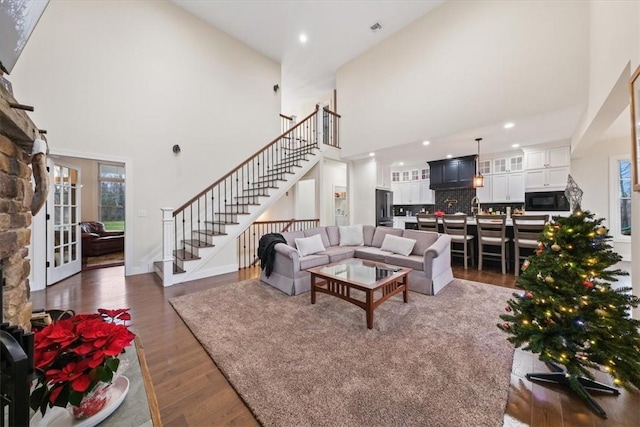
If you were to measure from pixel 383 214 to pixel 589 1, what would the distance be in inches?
201

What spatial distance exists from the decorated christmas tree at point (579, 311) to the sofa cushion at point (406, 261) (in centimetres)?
170

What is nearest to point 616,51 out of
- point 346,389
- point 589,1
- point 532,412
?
point 589,1

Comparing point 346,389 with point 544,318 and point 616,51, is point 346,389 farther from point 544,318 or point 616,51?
point 616,51

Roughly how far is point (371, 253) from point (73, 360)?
3.83m

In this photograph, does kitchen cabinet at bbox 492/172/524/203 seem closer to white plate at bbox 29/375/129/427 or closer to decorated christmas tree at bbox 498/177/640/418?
decorated christmas tree at bbox 498/177/640/418

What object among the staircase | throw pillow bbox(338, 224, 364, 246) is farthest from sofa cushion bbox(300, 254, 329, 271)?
the staircase

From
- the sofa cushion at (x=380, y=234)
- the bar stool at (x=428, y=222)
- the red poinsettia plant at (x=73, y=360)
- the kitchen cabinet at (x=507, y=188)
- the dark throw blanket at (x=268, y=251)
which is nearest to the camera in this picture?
the red poinsettia plant at (x=73, y=360)

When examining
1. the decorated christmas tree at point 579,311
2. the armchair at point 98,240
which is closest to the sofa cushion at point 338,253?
the decorated christmas tree at point 579,311

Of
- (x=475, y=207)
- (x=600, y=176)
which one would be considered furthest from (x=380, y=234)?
(x=600, y=176)

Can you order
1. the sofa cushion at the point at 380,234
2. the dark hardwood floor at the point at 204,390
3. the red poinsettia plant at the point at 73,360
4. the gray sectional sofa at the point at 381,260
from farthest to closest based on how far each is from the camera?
the sofa cushion at the point at 380,234 → the gray sectional sofa at the point at 381,260 → the dark hardwood floor at the point at 204,390 → the red poinsettia plant at the point at 73,360

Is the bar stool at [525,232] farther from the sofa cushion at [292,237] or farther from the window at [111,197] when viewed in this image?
the window at [111,197]

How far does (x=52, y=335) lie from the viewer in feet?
2.99

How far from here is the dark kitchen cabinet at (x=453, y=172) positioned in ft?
21.7

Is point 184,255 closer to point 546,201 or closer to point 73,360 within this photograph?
point 73,360
